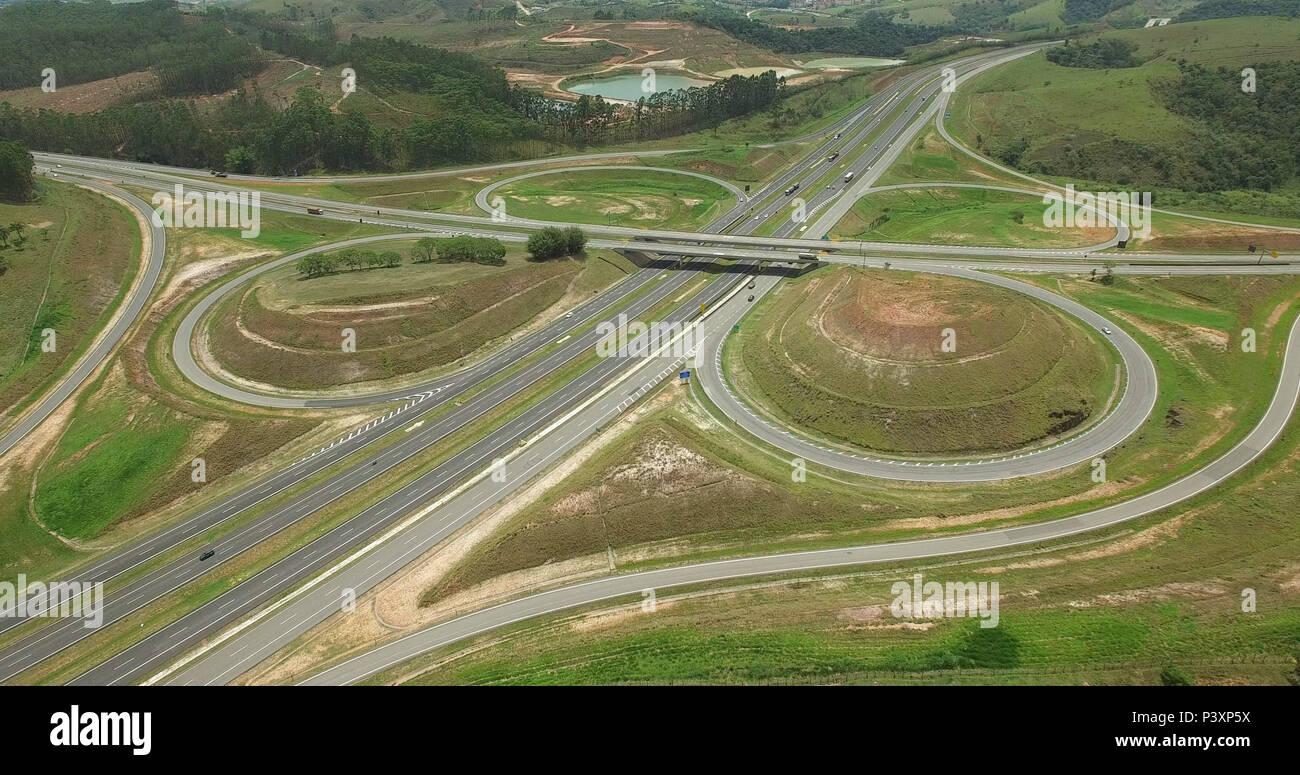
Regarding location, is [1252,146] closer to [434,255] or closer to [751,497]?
[751,497]

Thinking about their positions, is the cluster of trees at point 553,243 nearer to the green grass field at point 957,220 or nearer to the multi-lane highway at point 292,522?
the multi-lane highway at point 292,522

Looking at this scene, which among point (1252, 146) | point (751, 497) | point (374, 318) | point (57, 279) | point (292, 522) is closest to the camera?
point (292, 522)

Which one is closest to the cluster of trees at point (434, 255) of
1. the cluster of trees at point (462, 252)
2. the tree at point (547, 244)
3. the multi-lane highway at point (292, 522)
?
the cluster of trees at point (462, 252)

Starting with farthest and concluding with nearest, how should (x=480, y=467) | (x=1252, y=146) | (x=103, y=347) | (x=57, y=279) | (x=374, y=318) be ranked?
(x=1252, y=146)
(x=57, y=279)
(x=374, y=318)
(x=103, y=347)
(x=480, y=467)

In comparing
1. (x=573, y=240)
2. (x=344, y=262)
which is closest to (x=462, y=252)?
(x=573, y=240)

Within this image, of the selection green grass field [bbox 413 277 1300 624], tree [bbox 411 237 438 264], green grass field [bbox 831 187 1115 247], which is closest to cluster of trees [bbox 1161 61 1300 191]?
green grass field [bbox 831 187 1115 247]

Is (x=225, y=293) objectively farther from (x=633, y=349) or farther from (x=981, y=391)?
(x=981, y=391)

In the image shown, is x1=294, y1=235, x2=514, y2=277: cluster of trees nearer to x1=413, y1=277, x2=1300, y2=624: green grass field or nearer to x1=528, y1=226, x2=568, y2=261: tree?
x1=528, y1=226, x2=568, y2=261: tree
